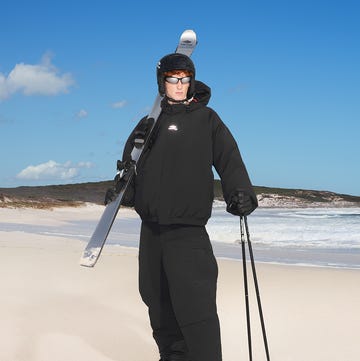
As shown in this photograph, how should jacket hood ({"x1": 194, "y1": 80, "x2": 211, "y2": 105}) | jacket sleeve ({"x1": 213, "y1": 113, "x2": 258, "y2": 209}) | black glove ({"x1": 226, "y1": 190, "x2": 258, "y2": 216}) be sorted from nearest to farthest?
1. black glove ({"x1": 226, "y1": 190, "x2": 258, "y2": 216})
2. jacket sleeve ({"x1": 213, "y1": 113, "x2": 258, "y2": 209})
3. jacket hood ({"x1": 194, "y1": 80, "x2": 211, "y2": 105})

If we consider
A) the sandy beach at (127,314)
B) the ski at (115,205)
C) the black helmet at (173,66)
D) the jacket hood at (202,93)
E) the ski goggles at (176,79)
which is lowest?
the sandy beach at (127,314)

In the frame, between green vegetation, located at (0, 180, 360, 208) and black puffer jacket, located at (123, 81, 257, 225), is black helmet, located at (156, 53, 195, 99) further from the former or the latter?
green vegetation, located at (0, 180, 360, 208)

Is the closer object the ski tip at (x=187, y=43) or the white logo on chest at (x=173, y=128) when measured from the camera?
the white logo on chest at (x=173, y=128)

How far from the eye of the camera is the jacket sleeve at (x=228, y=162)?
3.06 metres

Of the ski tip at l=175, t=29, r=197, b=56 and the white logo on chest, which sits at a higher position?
the ski tip at l=175, t=29, r=197, b=56

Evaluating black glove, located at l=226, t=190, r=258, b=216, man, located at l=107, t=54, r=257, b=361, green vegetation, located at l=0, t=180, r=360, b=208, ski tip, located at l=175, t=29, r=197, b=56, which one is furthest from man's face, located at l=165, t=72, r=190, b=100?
green vegetation, located at l=0, t=180, r=360, b=208

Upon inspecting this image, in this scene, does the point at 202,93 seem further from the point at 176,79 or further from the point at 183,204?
the point at 183,204

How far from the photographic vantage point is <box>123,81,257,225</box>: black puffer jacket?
2988 millimetres

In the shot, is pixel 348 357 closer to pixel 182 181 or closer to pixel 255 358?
pixel 255 358

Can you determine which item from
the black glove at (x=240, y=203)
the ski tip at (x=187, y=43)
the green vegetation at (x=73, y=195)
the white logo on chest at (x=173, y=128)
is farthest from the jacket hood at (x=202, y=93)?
the green vegetation at (x=73, y=195)

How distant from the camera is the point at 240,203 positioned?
292cm

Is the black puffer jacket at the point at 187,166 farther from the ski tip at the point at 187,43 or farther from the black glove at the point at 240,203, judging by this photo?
the ski tip at the point at 187,43

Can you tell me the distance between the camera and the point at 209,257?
306cm

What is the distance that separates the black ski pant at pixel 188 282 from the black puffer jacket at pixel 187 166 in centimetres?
10
